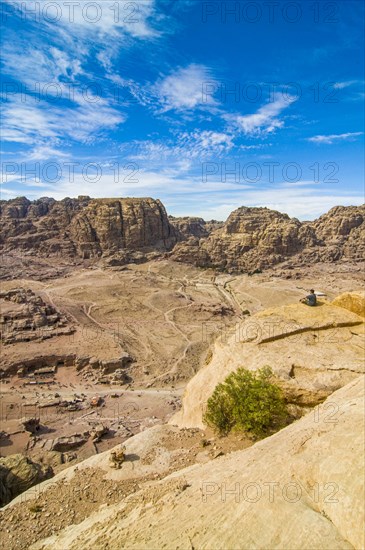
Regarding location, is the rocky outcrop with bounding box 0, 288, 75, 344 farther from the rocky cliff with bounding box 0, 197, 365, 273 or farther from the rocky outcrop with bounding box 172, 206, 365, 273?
the rocky outcrop with bounding box 172, 206, 365, 273

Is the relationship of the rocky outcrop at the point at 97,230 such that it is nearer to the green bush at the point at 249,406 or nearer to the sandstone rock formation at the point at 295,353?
the sandstone rock formation at the point at 295,353

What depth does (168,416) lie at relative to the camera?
103 feet

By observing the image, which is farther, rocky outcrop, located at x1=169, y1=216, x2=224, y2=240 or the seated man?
rocky outcrop, located at x1=169, y1=216, x2=224, y2=240

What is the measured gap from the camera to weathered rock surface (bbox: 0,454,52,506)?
621 inches

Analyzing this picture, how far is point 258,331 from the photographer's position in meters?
17.9

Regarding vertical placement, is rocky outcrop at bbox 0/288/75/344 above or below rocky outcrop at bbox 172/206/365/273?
below

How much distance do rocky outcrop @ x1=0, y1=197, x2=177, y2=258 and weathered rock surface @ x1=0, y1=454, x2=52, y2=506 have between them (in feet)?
285

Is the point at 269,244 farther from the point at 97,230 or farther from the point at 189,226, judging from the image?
the point at 189,226

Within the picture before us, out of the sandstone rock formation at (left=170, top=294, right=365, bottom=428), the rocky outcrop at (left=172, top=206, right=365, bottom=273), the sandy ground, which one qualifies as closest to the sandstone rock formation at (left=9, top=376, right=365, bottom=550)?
the sandstone rock formation at (left=170, top=294, right=365, bottom=428)

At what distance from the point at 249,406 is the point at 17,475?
12853 mm

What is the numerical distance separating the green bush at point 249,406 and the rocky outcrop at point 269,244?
302ft

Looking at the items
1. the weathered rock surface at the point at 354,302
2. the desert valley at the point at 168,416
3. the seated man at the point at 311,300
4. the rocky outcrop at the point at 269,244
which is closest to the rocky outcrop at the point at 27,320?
the desert valley at the point at 168,416

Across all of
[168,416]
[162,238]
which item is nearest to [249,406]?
[168,416]

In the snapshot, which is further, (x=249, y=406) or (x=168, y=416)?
(x=168, y=416)
